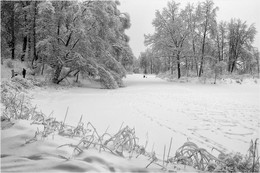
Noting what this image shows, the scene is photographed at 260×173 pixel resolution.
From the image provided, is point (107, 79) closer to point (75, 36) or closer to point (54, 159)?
point (75, 36)

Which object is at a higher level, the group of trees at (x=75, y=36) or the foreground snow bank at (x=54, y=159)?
the group of trees at (x=75, y=36)

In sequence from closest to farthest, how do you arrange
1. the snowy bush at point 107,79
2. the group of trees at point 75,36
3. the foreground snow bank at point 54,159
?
the foreground snow bank at point 54,159 < the group of trees at point 75,36 < the snowy bush at point 107,79

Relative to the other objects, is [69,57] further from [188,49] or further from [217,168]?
[188,49]

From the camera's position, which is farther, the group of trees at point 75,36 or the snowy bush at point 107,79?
the snowy bush at point 107,79

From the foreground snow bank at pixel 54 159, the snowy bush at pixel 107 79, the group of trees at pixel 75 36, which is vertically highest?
the group of trees at pixel 75 36

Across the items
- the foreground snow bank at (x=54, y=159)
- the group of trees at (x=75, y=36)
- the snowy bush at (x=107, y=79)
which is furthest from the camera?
the snowy bush at (x=107, y=79)

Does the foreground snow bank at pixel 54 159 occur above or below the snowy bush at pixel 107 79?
below

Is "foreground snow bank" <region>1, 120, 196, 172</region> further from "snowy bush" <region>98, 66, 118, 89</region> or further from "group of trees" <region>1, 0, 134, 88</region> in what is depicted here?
"snowy bush" <region>98, 66, 118, 89</region>

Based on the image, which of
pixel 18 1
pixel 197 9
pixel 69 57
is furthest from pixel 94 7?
pixel 197 9

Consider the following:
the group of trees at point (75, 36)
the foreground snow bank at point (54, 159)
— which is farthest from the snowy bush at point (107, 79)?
the foreground snow bank at point (54, 159)

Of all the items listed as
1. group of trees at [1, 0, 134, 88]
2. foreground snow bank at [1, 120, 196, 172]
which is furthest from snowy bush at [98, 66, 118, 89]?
foreground snow bank at [1, 120, 196, 172]

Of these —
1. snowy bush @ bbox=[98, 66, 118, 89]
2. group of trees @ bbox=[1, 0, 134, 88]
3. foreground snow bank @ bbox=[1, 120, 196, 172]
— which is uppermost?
group of trees @ bbox=[1, 0, 134, 88]

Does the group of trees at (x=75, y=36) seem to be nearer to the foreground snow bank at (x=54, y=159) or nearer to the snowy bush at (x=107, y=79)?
the snowy bush at (x=107, y=79)

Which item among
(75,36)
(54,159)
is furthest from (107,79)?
(54,159)
